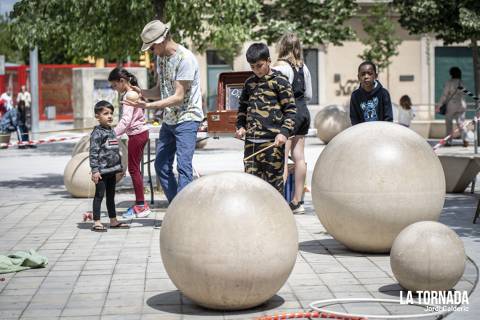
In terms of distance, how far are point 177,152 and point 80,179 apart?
4.01 m

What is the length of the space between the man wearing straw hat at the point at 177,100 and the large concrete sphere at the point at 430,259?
385 cm

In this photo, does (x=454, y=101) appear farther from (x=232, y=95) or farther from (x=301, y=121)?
(x=301, y=121)

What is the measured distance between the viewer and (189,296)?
7113 mm

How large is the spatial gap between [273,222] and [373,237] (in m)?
2.22

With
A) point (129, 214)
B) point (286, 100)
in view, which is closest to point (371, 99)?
point (286, 100)

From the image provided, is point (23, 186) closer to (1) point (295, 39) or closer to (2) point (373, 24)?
(1) point (295, 39)

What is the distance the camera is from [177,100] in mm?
10836

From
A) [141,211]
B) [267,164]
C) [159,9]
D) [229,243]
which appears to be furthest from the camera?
[159,9]

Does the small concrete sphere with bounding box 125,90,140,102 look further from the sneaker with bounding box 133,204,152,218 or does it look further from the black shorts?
the black shorts

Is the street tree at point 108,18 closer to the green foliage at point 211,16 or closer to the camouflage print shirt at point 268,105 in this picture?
the green foliage at point 211,16

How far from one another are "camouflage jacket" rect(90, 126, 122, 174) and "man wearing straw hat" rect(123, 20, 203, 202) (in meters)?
0.47

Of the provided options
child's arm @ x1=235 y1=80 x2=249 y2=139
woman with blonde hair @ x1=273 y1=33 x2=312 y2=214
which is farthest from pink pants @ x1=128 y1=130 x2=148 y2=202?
child's arm @ x1=235 y1=80 x2=249 y2=139

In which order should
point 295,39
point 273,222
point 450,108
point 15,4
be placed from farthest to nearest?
point 450,108, point 15,4, point 295,39, point 273,222

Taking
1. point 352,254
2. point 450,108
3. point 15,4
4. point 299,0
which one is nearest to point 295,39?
point 352,254
